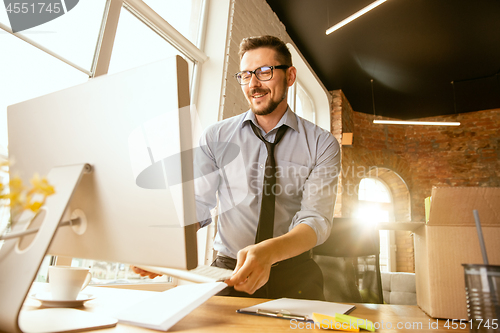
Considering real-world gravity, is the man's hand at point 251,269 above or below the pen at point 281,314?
above

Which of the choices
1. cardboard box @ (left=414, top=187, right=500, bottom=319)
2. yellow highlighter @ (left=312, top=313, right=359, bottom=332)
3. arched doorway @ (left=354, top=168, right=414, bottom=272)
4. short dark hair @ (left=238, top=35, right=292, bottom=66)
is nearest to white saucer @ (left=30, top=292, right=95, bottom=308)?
yellow highlighter @ (left=312, top=313, right=359, bottom=332)

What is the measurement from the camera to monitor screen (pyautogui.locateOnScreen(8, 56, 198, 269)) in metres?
0.45

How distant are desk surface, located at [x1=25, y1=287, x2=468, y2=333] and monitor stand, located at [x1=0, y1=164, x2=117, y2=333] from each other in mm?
72

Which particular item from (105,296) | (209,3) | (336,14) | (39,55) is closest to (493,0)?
(336,14)

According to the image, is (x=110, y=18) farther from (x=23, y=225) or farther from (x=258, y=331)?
(x=258, y=331)

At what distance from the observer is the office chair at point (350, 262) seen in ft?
6.30

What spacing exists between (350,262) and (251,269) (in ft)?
4.62

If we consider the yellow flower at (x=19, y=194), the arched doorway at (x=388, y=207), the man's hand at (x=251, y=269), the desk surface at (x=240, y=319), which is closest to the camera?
the yellow flower at (x=19, y=194)

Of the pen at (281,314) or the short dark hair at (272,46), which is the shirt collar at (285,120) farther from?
the pen at (281,314)

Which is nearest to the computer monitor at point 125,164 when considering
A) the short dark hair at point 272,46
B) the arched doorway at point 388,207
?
the short dark hair at point 272,46

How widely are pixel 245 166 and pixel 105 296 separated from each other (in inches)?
28.6

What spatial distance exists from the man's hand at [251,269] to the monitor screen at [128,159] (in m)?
0.23

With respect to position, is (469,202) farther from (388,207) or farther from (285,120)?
(388,207)

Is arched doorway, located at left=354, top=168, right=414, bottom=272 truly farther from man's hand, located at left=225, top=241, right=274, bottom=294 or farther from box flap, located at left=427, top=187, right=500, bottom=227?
man's hand, located at left=225, top=241, right=274, bottom=294
